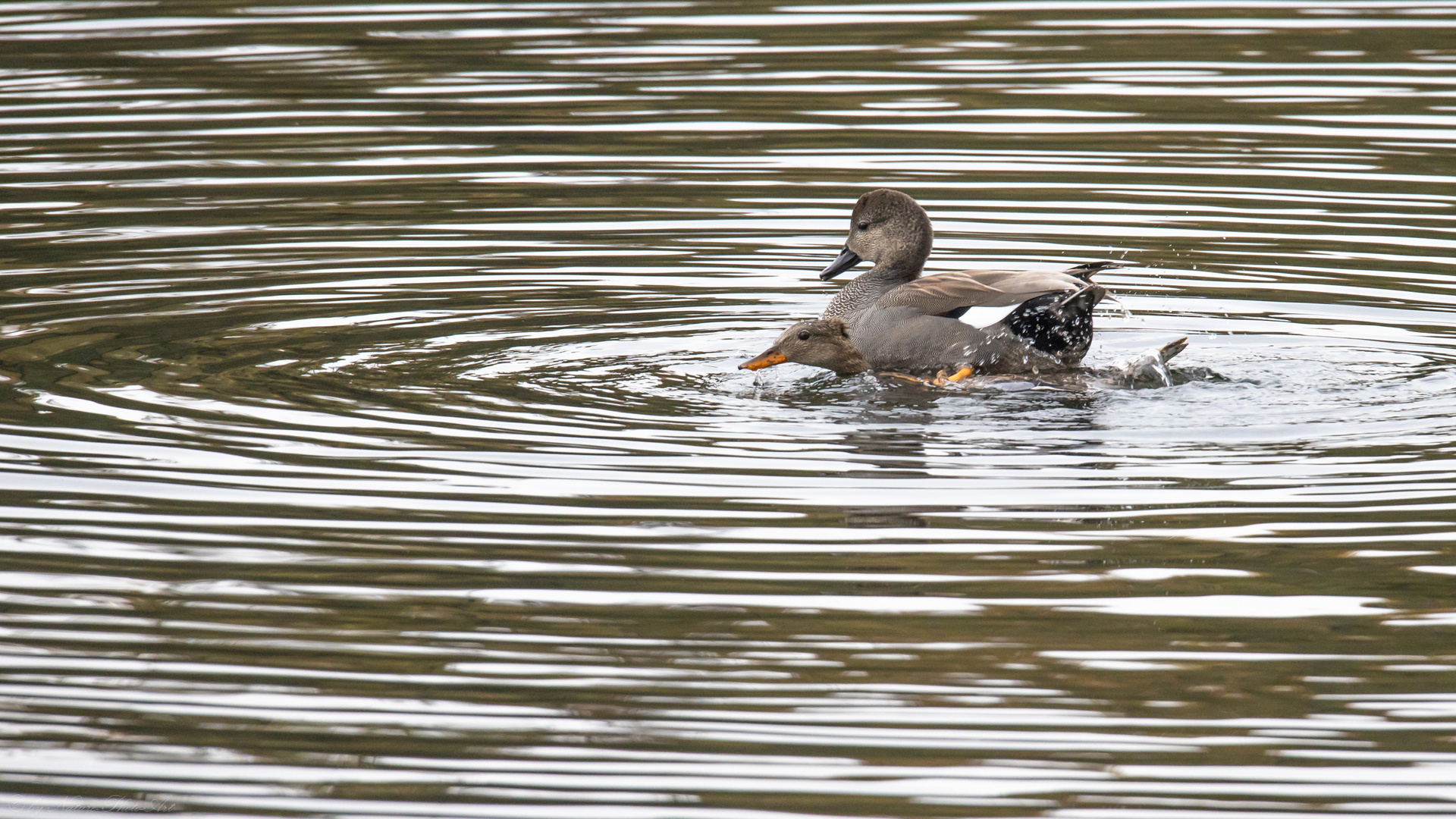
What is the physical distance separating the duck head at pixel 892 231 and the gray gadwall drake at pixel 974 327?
2 cm

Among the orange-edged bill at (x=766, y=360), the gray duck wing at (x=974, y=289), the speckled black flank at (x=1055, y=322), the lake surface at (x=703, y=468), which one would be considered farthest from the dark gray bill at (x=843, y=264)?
the speckled black flank at (x=1055, y=322)

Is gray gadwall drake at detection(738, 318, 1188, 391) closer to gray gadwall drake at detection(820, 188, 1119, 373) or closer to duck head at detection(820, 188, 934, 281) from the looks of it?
gray gadwall drake at detection(820, 188, 1119, 373)

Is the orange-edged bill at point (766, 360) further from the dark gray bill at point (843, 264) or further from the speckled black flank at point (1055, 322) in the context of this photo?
A: the dark gray bill at point (843, 264)

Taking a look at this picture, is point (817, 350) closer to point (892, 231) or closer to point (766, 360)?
point (766, 360)

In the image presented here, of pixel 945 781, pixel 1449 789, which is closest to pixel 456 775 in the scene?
pixel 945 781

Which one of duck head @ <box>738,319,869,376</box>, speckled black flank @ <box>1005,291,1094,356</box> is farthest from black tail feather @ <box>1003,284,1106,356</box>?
duck head @ <box>738,319,869,376</box>

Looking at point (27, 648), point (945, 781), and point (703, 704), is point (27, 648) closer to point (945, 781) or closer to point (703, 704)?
point (703, 704)

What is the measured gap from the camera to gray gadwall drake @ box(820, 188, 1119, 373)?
28.1 feet

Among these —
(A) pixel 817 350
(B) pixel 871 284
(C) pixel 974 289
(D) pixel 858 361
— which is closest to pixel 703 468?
(A) pixel 817 350

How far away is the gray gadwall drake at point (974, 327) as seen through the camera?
8.56m

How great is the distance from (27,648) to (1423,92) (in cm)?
1245

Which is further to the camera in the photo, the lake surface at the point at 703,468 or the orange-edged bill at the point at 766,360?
the orange-edged bill at the point at 766,360

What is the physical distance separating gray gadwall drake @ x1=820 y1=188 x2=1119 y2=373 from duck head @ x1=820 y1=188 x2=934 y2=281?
0.7 inches

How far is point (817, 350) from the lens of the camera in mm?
9023
